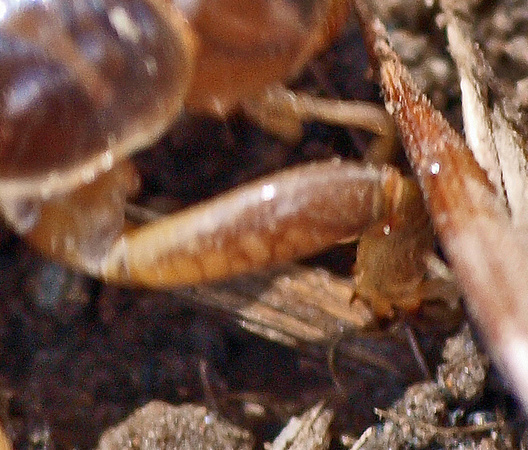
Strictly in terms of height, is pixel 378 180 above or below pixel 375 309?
above

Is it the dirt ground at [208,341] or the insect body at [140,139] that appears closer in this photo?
the insect body at [140,139]

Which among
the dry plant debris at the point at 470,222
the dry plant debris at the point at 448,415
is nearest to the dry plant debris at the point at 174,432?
the dry plant debris at the point at 448,415

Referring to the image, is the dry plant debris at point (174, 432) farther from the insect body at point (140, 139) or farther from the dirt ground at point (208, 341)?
the insect body at point (140, 139)

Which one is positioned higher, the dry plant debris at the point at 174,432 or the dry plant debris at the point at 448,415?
the dry plant debris at the point at 448,415

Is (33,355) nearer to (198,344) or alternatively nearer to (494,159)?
(198,344)

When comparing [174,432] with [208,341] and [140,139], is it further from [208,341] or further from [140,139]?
[140,139]

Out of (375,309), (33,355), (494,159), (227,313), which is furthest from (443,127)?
(33,355)

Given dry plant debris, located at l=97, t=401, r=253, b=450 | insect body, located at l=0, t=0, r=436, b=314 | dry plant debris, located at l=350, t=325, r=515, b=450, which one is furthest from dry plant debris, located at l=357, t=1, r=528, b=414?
dry plant debris, located at l=97, t=401, r=253, b=450

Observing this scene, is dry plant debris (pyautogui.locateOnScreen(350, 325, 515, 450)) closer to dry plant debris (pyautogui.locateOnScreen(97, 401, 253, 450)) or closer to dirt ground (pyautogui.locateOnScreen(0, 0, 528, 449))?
dirt ground (pyautogui.locateOnScreen(0, 0, 528, 449))

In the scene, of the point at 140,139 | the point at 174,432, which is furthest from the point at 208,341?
the point at 140,139
